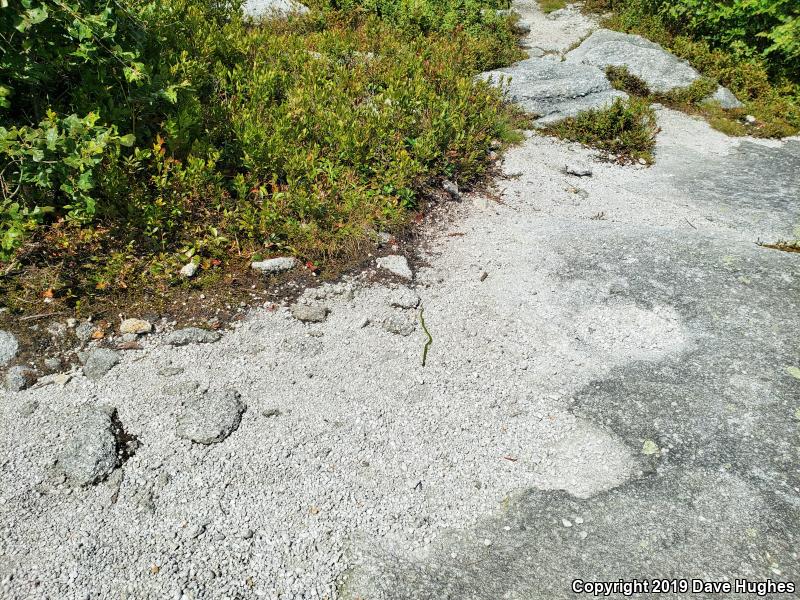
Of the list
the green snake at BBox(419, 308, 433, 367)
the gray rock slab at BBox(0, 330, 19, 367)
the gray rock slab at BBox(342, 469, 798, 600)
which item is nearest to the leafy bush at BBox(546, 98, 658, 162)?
the green snake at BBox(419, 308, 433, 367)

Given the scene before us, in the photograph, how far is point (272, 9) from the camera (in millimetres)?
11430

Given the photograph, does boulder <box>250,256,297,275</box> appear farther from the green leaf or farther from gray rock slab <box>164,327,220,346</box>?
the green leaf

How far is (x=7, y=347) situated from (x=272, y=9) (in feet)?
30.6

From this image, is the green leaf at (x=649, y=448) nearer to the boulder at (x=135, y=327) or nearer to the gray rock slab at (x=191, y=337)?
the gray rock slab at (x=191, y=337)

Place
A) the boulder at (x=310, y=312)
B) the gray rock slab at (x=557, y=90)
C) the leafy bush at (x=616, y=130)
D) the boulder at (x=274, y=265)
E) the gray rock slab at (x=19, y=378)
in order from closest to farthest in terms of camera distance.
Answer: the gray rock slab at (x=19, y=378), the boulder at (x=310, y=312), the boulder at (x=274, y=265), the leafy bush at (x=616, y=130), the gray rock slab at (x=557, y=90)

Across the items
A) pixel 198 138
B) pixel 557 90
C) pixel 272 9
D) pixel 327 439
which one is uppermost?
pixel 272 9

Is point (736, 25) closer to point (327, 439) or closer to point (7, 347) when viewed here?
point (327, 439)

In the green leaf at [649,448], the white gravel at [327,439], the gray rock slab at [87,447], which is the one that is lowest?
the green leaf at [649,448]

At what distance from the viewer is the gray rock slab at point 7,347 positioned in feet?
15.1

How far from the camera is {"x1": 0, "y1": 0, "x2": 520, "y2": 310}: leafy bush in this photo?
195 inches

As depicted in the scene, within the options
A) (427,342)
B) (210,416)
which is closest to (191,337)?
(210,416)

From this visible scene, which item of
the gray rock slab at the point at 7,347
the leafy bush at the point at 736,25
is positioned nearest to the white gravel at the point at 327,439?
the gray rock slab at the point at 7,347

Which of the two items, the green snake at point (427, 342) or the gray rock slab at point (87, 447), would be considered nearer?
the gray rock slab at point (87, 447)

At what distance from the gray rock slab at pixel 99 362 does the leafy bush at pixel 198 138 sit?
771 mm
